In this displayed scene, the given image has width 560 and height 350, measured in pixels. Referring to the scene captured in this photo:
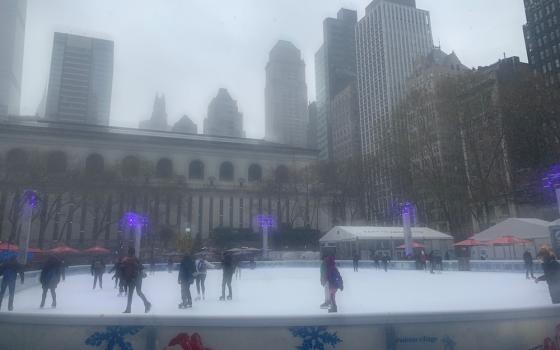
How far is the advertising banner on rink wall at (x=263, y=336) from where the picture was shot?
206 inches

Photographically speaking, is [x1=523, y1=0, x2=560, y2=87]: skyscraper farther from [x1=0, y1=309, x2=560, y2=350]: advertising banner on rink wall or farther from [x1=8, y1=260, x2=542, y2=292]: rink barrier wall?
[x1=0, y1=309, x2=560, y2=350]: advertising banner on rink wall

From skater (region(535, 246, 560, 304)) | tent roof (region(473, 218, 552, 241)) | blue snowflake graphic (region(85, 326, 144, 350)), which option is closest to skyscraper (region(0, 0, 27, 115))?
tent roof (region(473, 218, 552, 241))

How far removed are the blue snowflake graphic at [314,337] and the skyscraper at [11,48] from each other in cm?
10687

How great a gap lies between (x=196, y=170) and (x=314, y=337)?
6621 centimetres

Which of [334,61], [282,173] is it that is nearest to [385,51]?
[334,61]

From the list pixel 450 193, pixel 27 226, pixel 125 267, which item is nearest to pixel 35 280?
pixel 27 226

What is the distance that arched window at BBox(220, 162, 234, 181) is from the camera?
233ft

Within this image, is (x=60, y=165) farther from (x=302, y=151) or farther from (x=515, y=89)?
(x=515, y=89)

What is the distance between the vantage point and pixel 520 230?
97.3 ft

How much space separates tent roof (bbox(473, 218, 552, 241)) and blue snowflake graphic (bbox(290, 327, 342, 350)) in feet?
94.4

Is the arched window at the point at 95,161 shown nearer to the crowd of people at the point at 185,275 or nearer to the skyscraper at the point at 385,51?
the crowd of people at the point at 185,275

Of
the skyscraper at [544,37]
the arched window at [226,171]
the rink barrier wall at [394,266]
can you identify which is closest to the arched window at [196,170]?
the arched window at [226,171]

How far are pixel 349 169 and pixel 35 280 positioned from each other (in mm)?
43123

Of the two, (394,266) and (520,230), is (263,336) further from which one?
(394,266)
